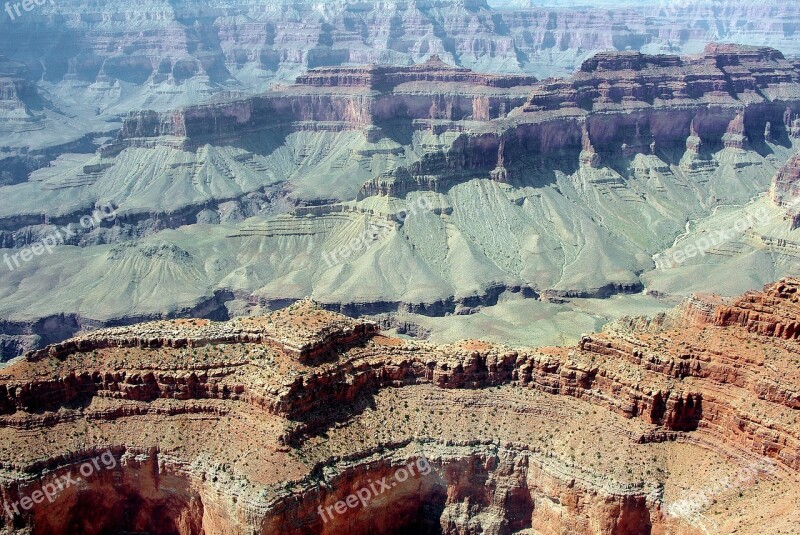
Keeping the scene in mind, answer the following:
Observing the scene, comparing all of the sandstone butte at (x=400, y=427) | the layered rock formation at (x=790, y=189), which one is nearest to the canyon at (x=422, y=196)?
the layered rock formation at (x=790, y=189)

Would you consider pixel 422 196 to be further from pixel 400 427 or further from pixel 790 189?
pixel 400 427

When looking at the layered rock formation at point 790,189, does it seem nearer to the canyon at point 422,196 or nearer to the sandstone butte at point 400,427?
the canyon at point 422,196

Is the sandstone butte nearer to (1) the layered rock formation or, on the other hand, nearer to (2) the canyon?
(2) the canyon

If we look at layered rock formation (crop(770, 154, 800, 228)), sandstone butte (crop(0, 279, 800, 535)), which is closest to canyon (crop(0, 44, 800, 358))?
layered rock formation (crop(770, 154, 800, 228))

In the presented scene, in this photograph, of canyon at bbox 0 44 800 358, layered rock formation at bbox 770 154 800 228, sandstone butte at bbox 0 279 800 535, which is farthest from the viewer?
layered rock formation at bbox 770 154 800 228

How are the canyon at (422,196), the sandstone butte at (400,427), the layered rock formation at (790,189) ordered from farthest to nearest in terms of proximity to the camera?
the layered rock formation at (790,189), the canyon at (422,196), the sandstone butte at (400,427)

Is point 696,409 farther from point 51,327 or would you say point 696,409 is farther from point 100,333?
point 51,327

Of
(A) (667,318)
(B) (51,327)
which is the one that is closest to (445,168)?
(B) (51,327)

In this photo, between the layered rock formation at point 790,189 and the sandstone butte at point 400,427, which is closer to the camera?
the sandstone butte at point 400,427

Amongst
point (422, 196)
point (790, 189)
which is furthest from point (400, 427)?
point (790, 189)
